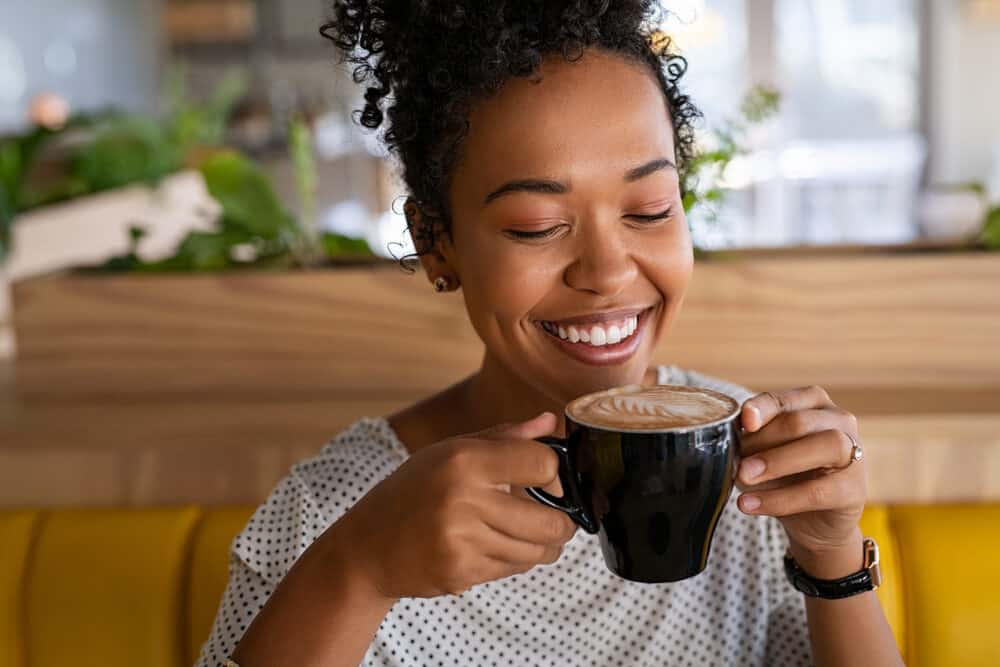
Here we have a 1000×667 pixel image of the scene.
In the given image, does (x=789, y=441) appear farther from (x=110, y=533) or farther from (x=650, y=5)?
(x=110, y=533)

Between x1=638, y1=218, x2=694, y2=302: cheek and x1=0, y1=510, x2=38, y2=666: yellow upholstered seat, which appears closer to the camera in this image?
x1=638, y1=218, x2=694, y2=302: cheek

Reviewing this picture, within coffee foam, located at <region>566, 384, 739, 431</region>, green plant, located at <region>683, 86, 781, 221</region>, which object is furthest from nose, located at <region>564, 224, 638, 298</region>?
green plant, located at <region>683, 86, 781, 221</region>

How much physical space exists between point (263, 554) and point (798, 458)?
2.01 ft

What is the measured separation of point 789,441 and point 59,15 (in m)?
8.63

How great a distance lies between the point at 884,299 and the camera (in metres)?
1.82

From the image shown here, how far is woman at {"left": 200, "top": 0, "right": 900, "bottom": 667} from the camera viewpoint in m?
0.92

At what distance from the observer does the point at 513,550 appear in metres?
0.89

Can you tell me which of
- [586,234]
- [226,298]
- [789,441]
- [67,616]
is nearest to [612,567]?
[789,441]

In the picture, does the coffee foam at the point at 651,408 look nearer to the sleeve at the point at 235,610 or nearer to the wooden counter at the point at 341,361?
the sleeve at the point at 235,610

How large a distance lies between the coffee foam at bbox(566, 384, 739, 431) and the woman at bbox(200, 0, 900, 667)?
0.04 metres

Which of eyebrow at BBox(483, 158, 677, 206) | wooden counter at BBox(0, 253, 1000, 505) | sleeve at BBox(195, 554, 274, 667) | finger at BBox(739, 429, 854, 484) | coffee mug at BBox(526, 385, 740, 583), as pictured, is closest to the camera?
coffee mug at BBox(526, 385, 740, 583)

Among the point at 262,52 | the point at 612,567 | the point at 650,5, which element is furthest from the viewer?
the point at 262,52

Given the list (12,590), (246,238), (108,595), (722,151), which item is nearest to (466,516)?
(108,595)

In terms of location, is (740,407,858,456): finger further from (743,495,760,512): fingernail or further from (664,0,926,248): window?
(664,0,926,248): window
